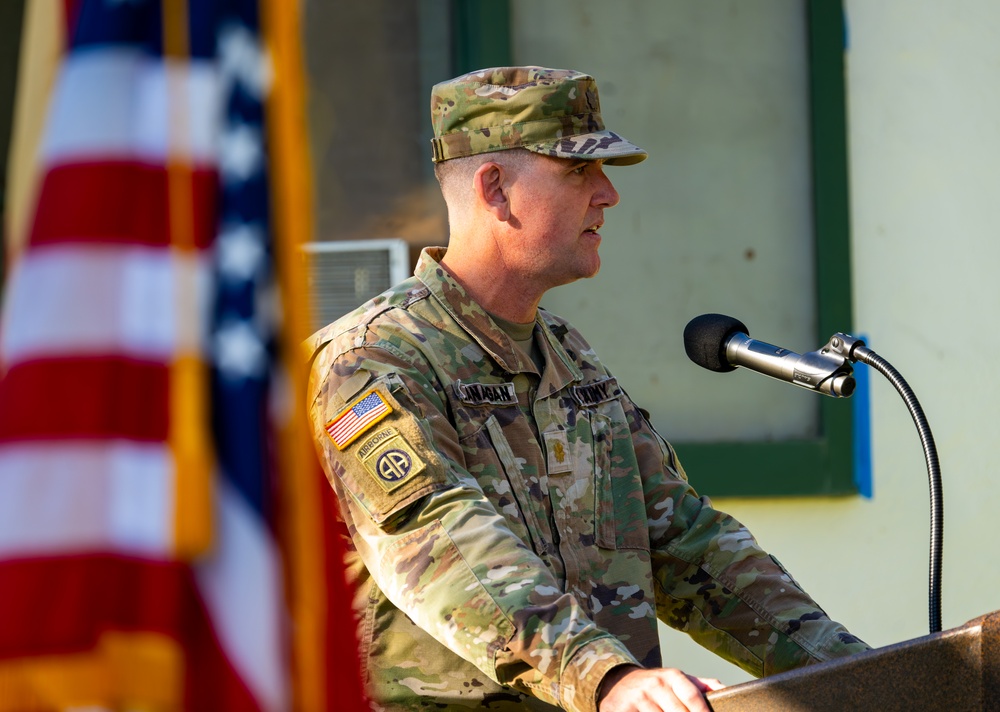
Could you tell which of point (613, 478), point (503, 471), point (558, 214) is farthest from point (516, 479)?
point (558, 214)

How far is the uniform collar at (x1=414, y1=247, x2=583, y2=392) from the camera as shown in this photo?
267 centimetres

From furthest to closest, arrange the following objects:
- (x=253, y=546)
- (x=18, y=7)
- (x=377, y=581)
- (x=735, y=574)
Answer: (x=735, y=574) < (x=377, y=581) < (x=18, y=7) < (x=253, y=546)

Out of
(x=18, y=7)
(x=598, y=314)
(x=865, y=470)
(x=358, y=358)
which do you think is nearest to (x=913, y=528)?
(x=865, y=470)

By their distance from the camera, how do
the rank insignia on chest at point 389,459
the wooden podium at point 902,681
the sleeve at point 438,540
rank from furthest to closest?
1. the rank insignia on chest at point 389,459
2. the sleeve at point 438,540
3. the wooden podium at point 902,681

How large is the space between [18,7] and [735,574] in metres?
1.67

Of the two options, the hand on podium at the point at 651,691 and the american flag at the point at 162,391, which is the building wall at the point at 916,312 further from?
the american flag at the point at 162,391

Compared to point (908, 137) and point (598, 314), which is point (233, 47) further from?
point (908, 137)

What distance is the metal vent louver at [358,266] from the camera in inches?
172

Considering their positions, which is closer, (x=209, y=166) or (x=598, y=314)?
(x=209, y=166)

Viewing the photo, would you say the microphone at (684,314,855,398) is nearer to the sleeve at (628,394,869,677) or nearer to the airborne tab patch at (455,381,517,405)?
the airborne tab patch at (455,381,517,405)

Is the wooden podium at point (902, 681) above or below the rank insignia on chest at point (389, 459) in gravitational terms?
below

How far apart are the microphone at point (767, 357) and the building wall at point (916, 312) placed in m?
2.07

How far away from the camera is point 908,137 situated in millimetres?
4422

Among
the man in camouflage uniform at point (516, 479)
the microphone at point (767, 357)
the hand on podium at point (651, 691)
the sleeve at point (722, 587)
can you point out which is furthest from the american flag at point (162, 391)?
the sleeve at point (722, 587)
